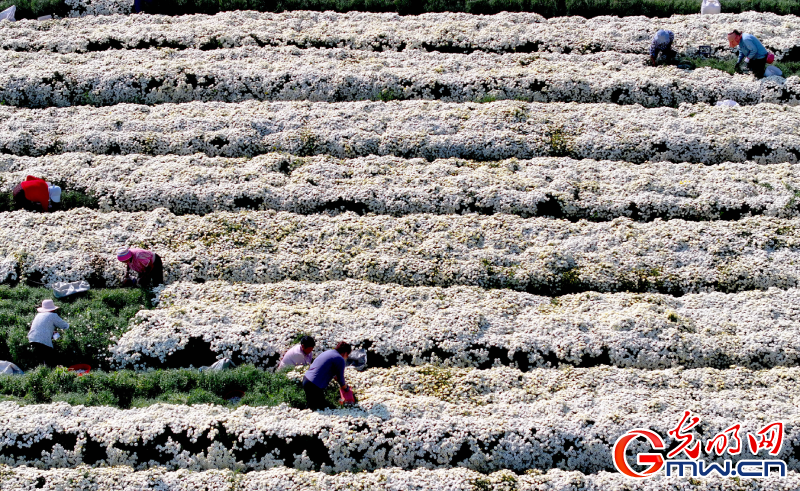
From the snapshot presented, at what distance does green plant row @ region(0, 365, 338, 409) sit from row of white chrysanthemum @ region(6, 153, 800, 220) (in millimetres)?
7667

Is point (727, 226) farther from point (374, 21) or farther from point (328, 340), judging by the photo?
point (374, 21)

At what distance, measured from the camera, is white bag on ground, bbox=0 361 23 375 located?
20516mm

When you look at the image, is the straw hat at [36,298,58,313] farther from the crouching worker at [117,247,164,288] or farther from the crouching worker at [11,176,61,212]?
the crouching worker at [11,176,61,212]

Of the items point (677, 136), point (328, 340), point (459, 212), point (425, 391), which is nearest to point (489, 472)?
point (425, 391)

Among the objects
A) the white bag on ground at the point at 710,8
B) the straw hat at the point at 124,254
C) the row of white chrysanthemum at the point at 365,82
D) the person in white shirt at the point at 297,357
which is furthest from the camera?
the white bag on ground at the point at 710,8

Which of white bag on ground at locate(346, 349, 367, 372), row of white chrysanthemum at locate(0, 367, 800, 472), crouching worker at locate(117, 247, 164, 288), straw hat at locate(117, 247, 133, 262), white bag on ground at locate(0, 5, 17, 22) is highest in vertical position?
white bag on ground at locate(0, 5, 17, 22)

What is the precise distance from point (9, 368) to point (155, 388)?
13.8 feet

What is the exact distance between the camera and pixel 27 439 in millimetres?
18062

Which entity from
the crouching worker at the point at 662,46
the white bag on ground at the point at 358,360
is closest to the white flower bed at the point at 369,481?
the white bag on ground at the point at 358,360

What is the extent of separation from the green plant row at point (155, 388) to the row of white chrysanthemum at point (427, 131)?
11.1 meters

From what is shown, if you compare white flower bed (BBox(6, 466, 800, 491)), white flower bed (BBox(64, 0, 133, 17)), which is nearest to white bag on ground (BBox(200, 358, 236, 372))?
white flower bed (BBox(6, 466, 800, 491))

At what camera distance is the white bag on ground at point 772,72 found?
31906 millimetres

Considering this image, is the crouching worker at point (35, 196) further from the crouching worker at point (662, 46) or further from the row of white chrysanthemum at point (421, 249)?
the crouching worker at point (662, 46)

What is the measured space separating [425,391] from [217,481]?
5.44 m
